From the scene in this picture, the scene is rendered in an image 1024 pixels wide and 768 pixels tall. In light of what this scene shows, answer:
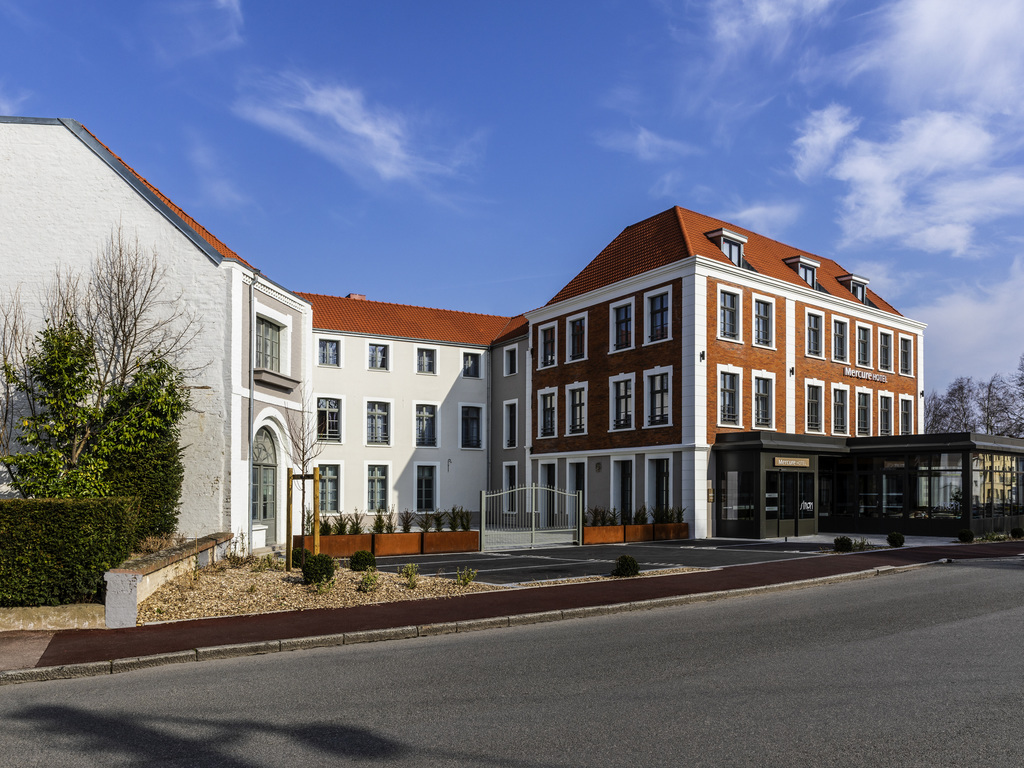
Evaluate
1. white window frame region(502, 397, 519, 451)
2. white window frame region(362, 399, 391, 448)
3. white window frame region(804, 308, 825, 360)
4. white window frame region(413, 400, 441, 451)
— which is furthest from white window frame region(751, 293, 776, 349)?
white window frame region(362, 399, 391, 448)

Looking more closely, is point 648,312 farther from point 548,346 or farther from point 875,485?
point 875,485

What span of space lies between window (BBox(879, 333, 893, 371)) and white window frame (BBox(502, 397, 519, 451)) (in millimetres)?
16727

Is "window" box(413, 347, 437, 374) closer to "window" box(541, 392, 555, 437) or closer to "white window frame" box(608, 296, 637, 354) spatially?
"window" box(541, 392, 555, 437)

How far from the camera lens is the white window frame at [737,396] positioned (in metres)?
30.7

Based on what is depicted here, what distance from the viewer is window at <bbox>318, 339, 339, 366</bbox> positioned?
38344 millimetres

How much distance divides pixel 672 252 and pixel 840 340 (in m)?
8.97

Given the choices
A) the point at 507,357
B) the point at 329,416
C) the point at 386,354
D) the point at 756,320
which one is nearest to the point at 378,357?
the point at 386,354

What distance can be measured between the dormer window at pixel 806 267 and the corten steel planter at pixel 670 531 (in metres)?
13.4

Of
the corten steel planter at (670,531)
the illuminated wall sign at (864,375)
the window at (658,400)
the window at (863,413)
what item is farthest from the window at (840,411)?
the corten steel planter at (670,531)

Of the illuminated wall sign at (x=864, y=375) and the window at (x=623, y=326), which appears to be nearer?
the window at (x=623, y=326)

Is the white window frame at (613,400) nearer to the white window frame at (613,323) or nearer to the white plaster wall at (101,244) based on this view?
the white window frame at (613,323)

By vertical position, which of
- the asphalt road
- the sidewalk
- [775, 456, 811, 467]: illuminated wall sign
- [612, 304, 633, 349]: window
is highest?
[612, 304, 633, 349]: window

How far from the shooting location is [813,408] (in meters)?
34.3

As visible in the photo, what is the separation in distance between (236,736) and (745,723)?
12.1ft
